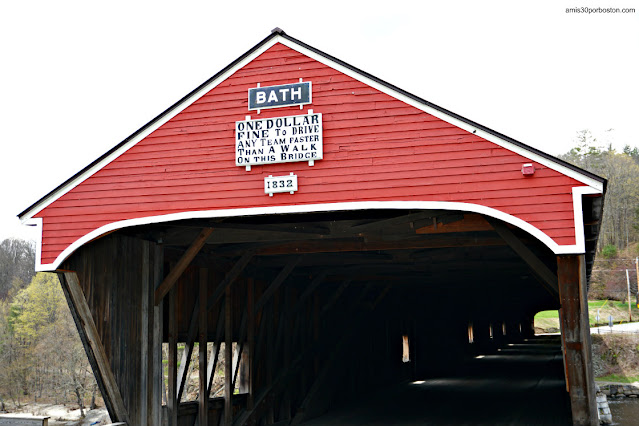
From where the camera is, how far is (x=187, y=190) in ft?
31.3

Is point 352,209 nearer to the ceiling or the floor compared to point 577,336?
nearer to the ceiling

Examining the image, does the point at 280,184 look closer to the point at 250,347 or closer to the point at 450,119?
the point at 450,119

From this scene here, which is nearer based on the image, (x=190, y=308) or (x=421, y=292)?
(x=190, y=308)

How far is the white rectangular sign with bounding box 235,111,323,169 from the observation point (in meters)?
9.15

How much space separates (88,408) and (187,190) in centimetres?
4322

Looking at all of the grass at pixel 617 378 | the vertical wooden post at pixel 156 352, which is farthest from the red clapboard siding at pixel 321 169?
the grass at pixel 617 378

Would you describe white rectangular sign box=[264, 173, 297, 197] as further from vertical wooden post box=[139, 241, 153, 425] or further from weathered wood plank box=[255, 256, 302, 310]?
weathered wood plank box=[255, 256, 302, 310]

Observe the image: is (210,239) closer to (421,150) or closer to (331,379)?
(421,150)

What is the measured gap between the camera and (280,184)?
9.15 metres

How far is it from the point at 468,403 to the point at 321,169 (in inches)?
417

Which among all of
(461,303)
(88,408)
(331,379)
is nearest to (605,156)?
(461,303)

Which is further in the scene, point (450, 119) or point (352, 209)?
point (352, 209)

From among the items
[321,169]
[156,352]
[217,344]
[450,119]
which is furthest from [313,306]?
[450,119]

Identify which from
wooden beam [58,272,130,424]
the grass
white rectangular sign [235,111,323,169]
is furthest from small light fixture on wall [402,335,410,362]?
white rectangular sign [235,111,323,169]
